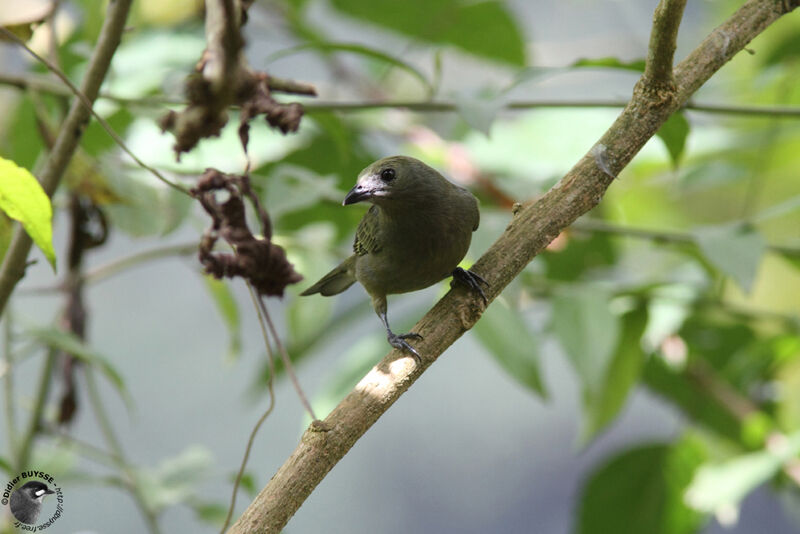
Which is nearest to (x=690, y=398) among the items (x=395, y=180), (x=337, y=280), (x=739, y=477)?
(x=739, y=477)

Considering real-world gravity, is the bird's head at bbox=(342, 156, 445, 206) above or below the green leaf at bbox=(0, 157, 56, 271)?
above

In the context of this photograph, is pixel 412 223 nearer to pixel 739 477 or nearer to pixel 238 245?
→ pixel 238 245

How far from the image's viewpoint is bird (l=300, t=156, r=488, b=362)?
2371 millimetres

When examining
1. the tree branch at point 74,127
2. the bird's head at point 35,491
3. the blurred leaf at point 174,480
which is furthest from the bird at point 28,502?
the blurred leaf at point 174,480

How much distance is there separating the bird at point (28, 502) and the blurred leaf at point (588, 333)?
152 cm

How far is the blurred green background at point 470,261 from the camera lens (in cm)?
238

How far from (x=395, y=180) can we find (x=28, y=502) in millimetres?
1256

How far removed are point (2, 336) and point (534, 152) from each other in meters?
2.68

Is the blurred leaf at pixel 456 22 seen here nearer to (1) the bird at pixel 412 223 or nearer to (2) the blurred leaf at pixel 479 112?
(1) the bird at pixel 412 223

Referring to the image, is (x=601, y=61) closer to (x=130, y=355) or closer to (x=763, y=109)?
(x=763, y=109)

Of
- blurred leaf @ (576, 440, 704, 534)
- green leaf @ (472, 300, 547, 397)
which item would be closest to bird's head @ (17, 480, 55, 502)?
green leaf @ (472, 300, 547, 397)

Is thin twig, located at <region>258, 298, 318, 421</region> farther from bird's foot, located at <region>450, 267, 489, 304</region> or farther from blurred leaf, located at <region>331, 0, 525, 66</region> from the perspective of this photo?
blurred leaf, located at <region>331, 0, 525, 66</region>

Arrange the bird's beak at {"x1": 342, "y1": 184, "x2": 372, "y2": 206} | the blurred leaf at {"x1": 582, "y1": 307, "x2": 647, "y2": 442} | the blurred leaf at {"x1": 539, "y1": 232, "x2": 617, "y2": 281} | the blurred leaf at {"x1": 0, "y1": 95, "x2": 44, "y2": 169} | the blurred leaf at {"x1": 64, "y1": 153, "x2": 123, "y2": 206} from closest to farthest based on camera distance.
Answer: the blurred leaf at {"x1": 64, "y1": 153, "x2": 123, "y2": 206}
the bird's beak at {"x1": 342, "y1": 184, "x2": 372, "y2": 206}
the blurred leaf at {"x1": 582, "y1": 307, "x2": 647, "y2": 442}
the blurred leaf at {"x1": 0, "y1": 95, "x2": 44, "y2": 169}
the blurred leaf at {"x1": 539, "y1": 232, "x2": 617, "y2": 281}

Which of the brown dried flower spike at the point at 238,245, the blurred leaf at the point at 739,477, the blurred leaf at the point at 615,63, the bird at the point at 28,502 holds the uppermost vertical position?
the blurred leaf at the point at 615,63
